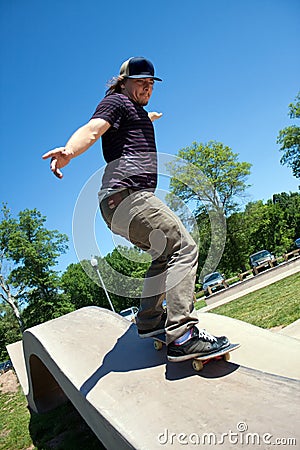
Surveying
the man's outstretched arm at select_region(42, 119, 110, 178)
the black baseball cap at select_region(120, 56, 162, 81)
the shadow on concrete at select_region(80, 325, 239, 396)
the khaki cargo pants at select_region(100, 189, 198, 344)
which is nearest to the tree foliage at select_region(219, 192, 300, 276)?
the shadow on concrete at select_region(80, 325, 239, 396)

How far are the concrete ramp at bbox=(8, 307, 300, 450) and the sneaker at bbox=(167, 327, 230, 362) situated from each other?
0.50ft

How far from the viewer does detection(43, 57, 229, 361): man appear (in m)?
2.65

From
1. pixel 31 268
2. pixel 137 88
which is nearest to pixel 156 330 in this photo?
pixel 137 88

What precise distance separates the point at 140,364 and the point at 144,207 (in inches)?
54.0

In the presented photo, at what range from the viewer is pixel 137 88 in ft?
10.3

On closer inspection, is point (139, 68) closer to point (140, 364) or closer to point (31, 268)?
point (140, 364)

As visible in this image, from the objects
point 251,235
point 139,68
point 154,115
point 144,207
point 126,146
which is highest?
point 139,68

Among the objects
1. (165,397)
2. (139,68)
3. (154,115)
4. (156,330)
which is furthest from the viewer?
(154,115)

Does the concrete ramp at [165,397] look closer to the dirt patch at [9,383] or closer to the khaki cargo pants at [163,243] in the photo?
the khaki cargo pants at [163,243]

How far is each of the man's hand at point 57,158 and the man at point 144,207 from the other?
2 centimetres

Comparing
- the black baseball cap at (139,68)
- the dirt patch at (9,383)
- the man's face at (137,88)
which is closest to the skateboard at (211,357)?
the man's face at (137,88)

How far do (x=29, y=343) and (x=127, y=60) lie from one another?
151 inches

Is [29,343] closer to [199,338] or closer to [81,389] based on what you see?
[81,389]

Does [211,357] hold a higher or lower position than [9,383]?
higher
